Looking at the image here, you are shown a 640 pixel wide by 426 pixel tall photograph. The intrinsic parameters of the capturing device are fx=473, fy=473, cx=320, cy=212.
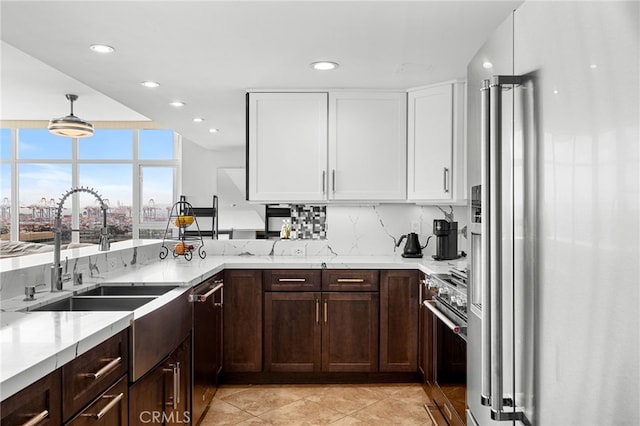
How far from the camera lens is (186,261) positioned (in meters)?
3.76

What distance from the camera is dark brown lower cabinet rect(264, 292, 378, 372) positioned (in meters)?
3.54

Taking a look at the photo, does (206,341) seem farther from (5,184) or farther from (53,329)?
(5,184)

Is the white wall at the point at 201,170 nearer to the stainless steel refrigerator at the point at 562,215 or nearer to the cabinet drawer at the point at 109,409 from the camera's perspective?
the cabinet drawer at the point at 109,409

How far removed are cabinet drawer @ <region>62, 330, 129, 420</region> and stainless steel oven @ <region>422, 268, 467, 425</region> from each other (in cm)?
143

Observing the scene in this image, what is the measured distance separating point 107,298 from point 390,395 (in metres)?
2.08

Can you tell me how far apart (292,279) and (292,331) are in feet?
1.27

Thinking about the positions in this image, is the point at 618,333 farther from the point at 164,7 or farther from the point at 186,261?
the point at 186,261

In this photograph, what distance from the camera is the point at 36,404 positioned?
3.82 ft

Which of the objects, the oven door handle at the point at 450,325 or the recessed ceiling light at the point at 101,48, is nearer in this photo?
the oven door handle at the point at 450,325

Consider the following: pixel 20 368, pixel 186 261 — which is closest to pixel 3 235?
pixel 186 261

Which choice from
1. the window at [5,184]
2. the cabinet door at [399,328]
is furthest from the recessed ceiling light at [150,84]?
the window at [5,184]

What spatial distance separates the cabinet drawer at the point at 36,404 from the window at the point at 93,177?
684 centimetres

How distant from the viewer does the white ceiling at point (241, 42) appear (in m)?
2.26

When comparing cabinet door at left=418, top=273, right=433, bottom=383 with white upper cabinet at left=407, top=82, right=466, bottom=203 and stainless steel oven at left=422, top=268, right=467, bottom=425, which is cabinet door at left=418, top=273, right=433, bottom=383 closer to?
stainless steel oven at left=422, top=268, right=467, bottom=425
